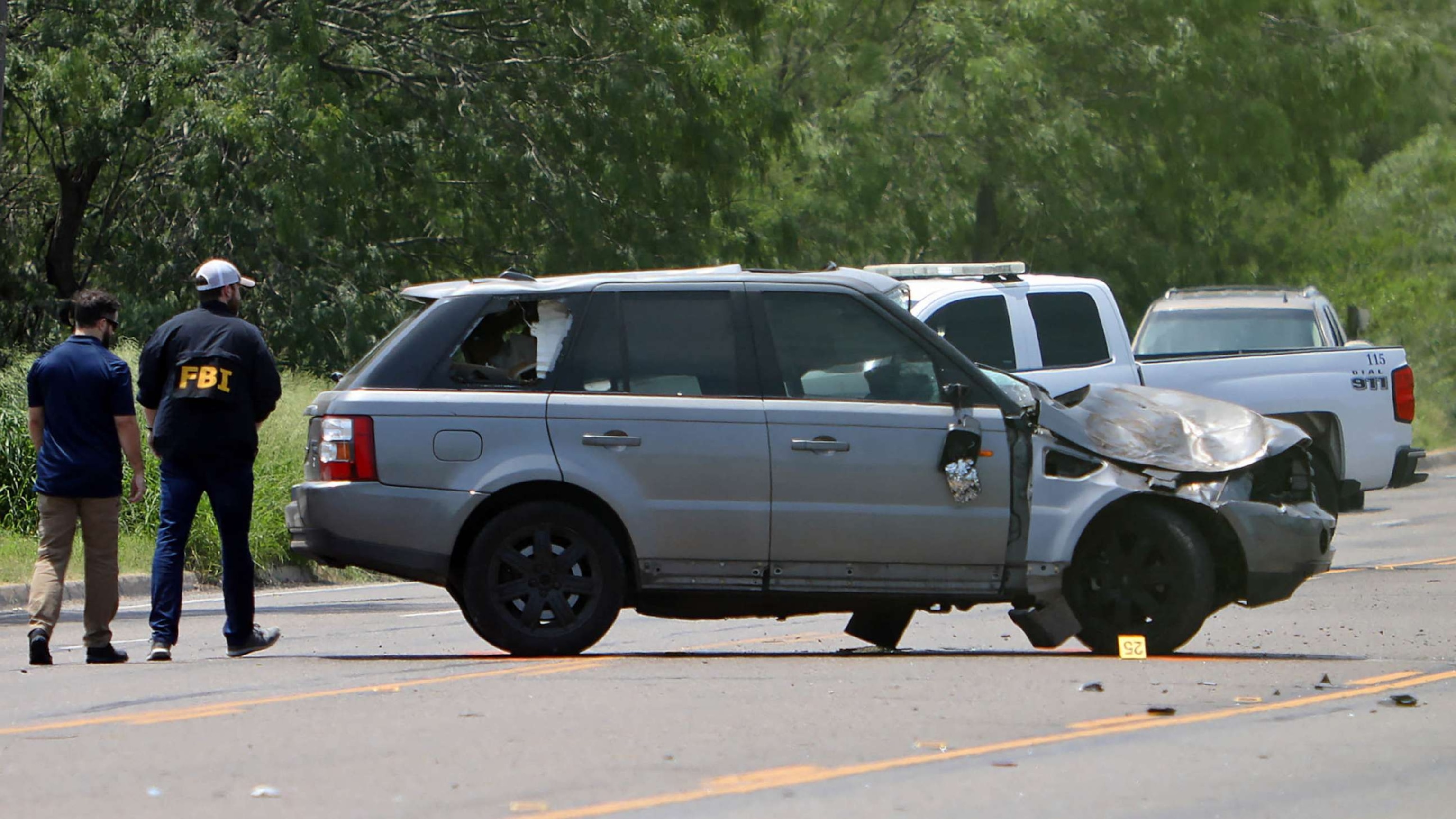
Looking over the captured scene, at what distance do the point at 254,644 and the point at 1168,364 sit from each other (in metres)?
8.51

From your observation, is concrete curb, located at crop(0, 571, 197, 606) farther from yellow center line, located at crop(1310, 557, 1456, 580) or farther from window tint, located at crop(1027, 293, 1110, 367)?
yellow center line, located at crop(1310, 557, 1456, 580)

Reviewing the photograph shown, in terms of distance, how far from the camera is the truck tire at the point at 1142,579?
8.97 metres

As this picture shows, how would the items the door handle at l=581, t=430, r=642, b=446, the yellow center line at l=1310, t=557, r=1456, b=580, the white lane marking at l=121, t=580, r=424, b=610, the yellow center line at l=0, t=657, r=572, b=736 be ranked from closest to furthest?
the yellow center line at l=0, t=657, r=572, b=736 → the door handle at l=581, t=430, r=642, b=446 → the white lane marking at l=121, t=580, r=424, b=610 → the yellow center line at l=1310, t=557, r=1456, b=580

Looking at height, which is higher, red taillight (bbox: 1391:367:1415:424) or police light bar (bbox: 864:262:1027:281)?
police light bar (bbox: 864:262:1027:281)

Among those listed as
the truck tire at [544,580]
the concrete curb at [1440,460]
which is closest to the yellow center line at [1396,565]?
the truck tire at [544,580]

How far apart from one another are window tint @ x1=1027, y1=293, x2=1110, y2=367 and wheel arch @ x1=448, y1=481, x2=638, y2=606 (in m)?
6.80

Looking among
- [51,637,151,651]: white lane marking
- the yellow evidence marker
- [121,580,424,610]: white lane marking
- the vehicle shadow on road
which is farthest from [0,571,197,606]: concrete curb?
the yellow evidence marker

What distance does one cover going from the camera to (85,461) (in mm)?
9438

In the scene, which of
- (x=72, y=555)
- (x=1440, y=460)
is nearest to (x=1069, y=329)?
(x=72, y=555)

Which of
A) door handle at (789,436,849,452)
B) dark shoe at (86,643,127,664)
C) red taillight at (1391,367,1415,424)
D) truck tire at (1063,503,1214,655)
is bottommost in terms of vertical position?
dark shoe at (86,643,127,664)

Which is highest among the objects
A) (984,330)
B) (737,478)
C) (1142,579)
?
(984,330)

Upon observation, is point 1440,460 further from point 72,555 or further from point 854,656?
point 854,656

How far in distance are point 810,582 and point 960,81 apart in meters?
23.9

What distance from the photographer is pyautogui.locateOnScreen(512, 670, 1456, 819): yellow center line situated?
18.7ft
